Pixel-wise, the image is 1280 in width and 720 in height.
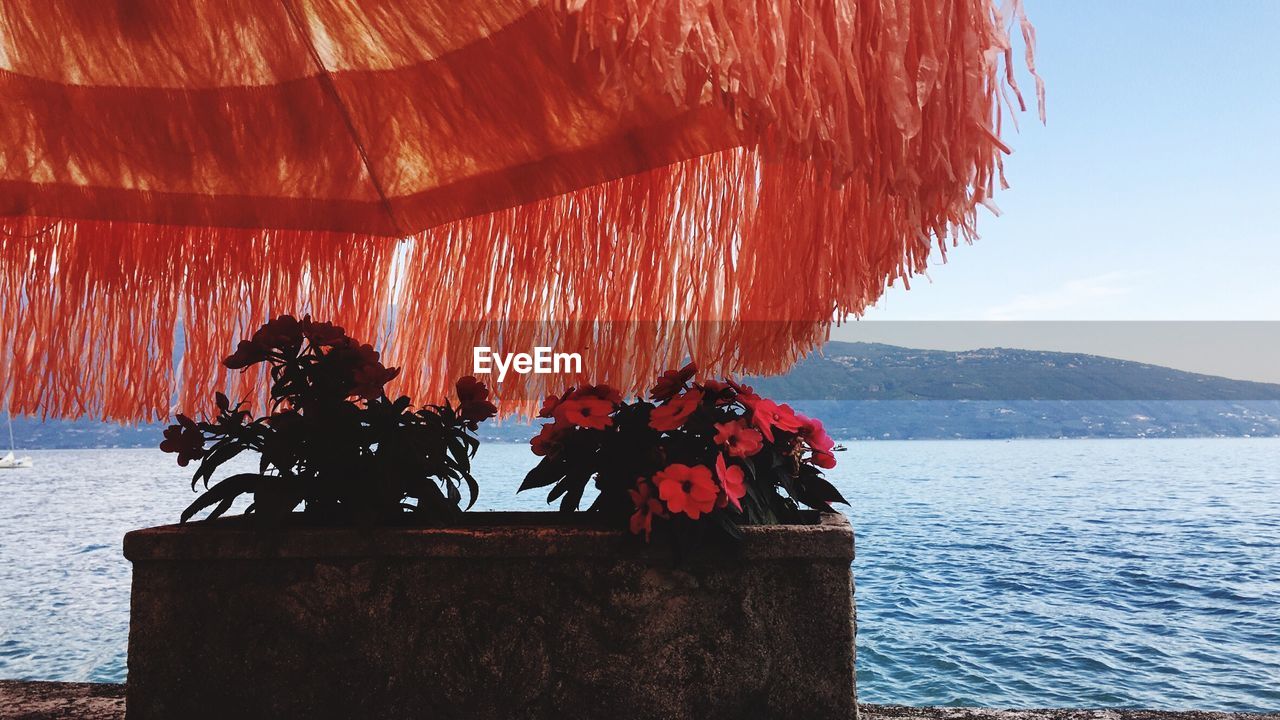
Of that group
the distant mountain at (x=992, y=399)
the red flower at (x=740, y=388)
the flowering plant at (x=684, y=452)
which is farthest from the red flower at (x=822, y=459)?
the distant mountain at (x=992, y=399)

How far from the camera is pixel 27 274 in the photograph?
1522 mm

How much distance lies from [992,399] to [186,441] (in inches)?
2982

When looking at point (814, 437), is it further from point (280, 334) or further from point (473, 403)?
point (280, 334)

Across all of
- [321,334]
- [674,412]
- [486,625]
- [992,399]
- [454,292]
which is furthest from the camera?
[992,399]

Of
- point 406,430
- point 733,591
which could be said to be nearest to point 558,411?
point 406,430

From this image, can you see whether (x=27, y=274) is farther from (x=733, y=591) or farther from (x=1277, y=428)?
(x=1277, y=428)

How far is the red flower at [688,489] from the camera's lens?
0.97m

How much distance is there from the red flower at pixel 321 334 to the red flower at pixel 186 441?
7.8 inches

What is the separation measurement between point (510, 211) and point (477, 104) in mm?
229

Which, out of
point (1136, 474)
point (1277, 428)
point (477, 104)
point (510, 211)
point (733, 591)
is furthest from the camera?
point (1277, 428)

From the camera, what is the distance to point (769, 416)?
1.12 meters

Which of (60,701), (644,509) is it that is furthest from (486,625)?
(60,701)

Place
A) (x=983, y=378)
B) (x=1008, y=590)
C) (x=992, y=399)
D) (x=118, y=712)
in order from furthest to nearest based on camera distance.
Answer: (x=992, y=399) → (x=983, y=378) → (x=1008, y=590) → (x=118, y=712)

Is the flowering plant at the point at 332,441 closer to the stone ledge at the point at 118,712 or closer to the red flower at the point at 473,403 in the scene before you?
the red flower at the point at 473,403
